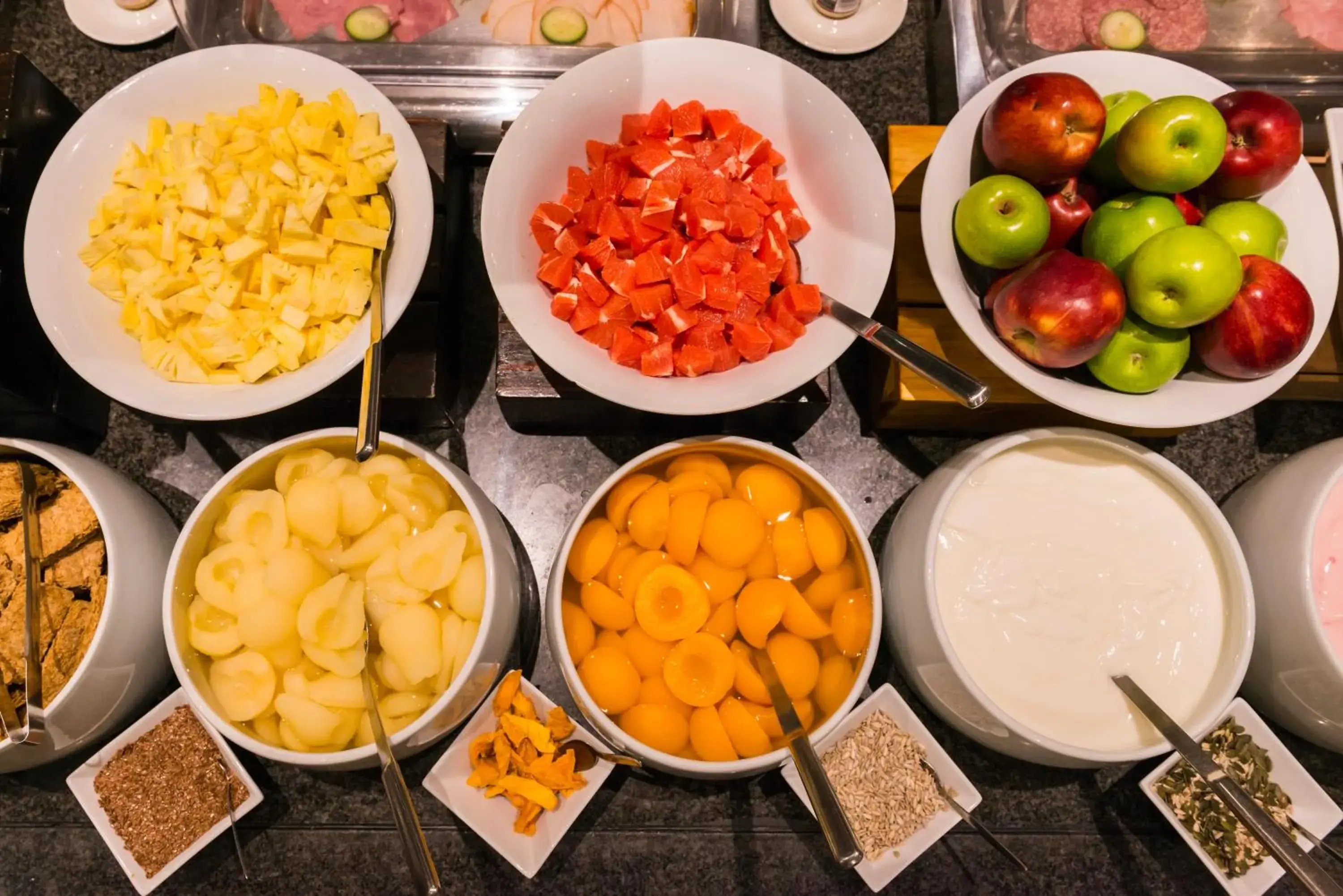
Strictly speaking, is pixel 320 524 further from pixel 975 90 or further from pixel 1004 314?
pixel 975 90

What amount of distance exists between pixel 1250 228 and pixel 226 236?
124 cm

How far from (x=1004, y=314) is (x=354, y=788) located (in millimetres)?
1019

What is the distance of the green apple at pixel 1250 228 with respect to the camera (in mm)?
994

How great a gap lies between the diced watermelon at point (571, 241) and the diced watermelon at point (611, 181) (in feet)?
0.17

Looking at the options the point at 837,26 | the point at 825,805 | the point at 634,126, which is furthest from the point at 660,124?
the point at 825,805

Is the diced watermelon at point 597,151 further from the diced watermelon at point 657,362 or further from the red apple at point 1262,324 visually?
the red apple at point 1262,324

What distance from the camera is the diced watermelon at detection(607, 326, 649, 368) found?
99 cm

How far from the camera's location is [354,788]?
43.3 inches

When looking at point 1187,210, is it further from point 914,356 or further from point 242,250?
Result: point 242,250

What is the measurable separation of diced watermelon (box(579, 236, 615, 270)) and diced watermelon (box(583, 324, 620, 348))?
0.25 feet

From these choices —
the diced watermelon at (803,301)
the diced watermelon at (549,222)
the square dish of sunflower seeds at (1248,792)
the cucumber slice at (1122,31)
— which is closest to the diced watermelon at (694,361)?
the diced watermelon at (803,301)

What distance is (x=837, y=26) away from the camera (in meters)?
1.36

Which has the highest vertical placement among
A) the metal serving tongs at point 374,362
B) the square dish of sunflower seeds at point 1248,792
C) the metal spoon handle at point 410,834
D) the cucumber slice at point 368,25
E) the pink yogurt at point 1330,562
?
the cucumber slice at point 368,25

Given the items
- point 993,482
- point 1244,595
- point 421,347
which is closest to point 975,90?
point 993,482
